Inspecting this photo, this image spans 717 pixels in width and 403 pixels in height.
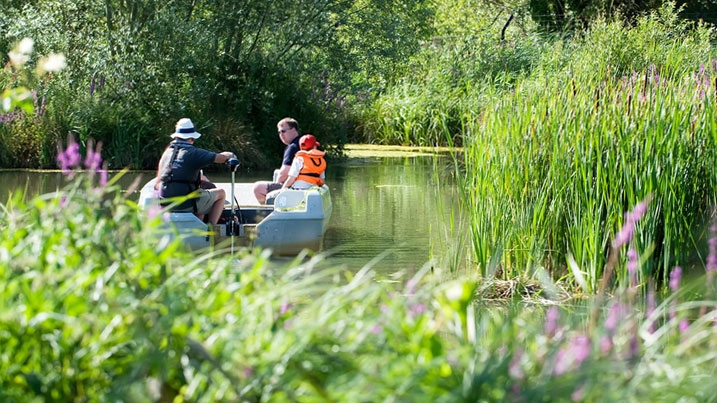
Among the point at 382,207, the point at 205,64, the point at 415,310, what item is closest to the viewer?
the point at 415,310

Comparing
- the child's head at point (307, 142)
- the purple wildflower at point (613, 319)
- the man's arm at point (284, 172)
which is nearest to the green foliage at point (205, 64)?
the man's arm at point (284, 172)

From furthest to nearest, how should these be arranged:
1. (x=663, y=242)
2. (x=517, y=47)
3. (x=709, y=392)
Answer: (x=517, y=47), (x=663, y=242), (x=709, y=392)

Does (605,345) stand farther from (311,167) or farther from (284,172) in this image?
(284,172)

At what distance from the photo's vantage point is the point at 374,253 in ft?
30.1

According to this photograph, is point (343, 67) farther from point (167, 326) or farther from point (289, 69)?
point (167, 326)

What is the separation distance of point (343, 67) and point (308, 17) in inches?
45.7

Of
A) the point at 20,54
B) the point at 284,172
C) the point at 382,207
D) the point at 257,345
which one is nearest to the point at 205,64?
the point at 382,207

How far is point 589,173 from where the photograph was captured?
679 centimetres

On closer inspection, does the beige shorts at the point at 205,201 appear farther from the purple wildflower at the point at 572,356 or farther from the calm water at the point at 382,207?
the purple wildflower at the point at 572,356

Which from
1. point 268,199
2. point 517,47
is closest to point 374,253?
point 268,199

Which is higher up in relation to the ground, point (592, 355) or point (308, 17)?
point (308, 17)

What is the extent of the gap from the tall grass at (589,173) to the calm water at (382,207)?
44 centimetres

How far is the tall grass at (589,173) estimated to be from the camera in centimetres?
673

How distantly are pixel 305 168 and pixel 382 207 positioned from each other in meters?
2.82
